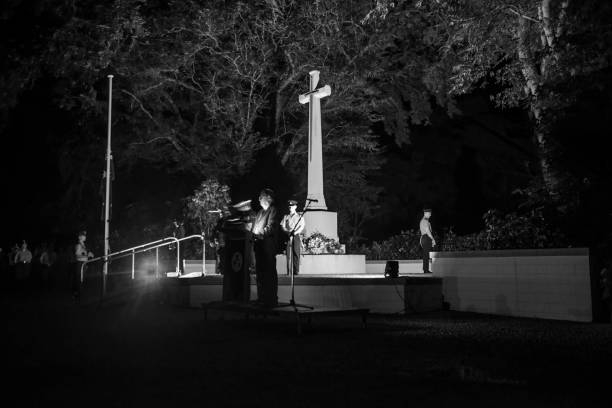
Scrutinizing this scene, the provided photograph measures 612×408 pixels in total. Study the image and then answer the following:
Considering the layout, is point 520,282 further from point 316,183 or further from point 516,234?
point 316,183

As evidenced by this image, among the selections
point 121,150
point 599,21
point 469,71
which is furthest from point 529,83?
point 121,150

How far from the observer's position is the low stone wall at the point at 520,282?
46.4ft

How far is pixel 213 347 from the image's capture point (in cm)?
1016

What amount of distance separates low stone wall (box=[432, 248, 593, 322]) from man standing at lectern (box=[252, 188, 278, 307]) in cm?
498

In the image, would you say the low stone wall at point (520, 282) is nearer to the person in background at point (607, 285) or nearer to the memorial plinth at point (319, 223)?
the person in background at point (607, 285)

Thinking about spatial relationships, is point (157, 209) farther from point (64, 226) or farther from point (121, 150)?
point (64, 226)

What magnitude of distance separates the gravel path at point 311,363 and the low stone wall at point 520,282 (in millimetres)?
920

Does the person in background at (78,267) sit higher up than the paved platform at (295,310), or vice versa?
the person in background at (78,267)

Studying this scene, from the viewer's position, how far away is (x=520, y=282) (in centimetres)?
1524

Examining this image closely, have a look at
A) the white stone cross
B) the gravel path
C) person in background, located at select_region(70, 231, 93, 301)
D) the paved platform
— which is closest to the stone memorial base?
the white stone cross

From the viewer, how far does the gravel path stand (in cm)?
664

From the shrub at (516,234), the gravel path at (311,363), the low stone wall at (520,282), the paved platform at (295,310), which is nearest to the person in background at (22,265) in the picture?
the gravel path at (311,363)

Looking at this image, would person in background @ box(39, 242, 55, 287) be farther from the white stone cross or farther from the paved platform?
the paved platform

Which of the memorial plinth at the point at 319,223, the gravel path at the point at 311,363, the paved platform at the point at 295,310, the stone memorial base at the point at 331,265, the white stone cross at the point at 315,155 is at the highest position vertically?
the white stone cross at the point at 315,155
